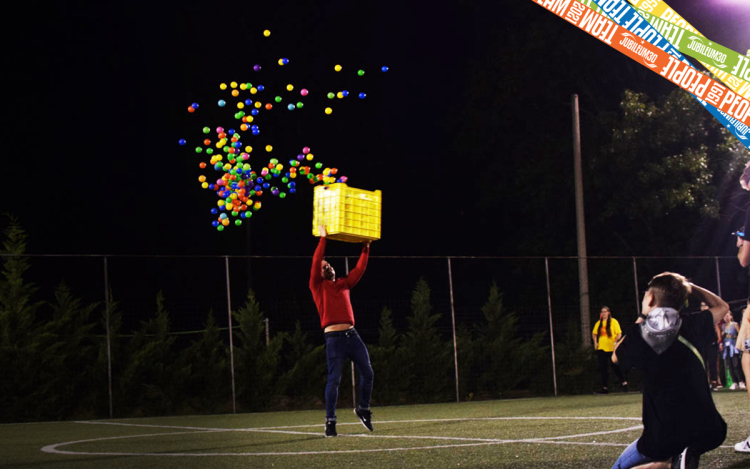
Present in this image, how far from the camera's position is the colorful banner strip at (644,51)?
6.35 metres

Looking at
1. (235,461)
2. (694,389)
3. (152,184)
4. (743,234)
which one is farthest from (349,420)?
(152,184)

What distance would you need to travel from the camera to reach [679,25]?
708cm

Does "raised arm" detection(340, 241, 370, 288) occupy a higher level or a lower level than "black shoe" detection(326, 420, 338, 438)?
higher

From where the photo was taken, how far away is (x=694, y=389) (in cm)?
489

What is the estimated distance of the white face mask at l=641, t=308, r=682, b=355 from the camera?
489cm

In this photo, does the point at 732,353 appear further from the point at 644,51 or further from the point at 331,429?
the point at 644,51

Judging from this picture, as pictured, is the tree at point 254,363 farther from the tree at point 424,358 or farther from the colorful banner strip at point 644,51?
the colorful banner strip at point 644,51

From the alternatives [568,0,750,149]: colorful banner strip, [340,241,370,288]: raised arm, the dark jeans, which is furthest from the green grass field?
[568,0,750,149]: colorful banner strip

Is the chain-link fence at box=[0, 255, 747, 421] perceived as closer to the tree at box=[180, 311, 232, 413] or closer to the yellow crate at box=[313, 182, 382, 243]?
the tree at box=[180, 311, 232, 413]

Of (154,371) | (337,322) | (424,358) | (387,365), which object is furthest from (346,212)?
(424,358)

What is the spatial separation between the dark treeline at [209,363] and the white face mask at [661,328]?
1309cm

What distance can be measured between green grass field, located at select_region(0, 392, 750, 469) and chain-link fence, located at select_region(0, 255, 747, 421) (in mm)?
1809

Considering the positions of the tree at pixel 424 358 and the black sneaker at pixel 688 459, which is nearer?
the black sneaker at pixel 688 459

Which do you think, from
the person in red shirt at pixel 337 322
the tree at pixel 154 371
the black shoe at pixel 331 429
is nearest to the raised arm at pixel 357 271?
the person in red shirt at pixel 337 322
